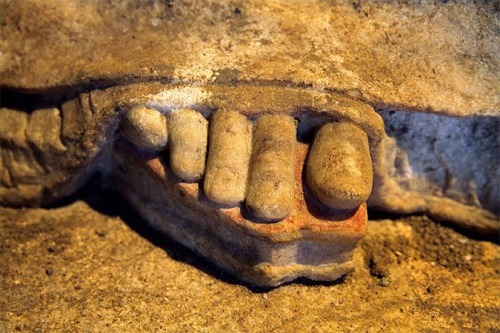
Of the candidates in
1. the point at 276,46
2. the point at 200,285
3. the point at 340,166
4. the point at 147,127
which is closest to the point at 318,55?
the point at 276,46

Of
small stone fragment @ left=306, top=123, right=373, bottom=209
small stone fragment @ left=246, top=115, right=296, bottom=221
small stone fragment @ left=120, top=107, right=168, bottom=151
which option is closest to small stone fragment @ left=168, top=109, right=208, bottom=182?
small stone fragment @ left=120, top=107, right=168, bottom=151

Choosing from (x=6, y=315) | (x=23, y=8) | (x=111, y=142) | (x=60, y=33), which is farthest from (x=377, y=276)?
(x=23, y=8)

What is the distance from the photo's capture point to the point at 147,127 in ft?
4.75

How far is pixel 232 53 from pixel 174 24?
20 cm

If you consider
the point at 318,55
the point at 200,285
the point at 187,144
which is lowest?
the point at 200,285

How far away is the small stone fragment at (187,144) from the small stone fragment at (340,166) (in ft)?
0.91

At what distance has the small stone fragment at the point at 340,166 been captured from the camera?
132cm

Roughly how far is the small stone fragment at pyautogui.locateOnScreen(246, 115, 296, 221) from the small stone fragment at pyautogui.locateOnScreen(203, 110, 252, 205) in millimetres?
→ 21

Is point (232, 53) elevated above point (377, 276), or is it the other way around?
point (232, 53)

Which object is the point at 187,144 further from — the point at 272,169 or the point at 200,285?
the point at 200,285

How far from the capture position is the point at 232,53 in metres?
1.53

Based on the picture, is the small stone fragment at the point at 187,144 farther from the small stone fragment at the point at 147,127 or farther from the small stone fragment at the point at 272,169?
the small stone fragment at the point at 272,169

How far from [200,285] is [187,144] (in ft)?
1.30

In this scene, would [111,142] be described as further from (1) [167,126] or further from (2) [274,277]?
(2) [274,277]
